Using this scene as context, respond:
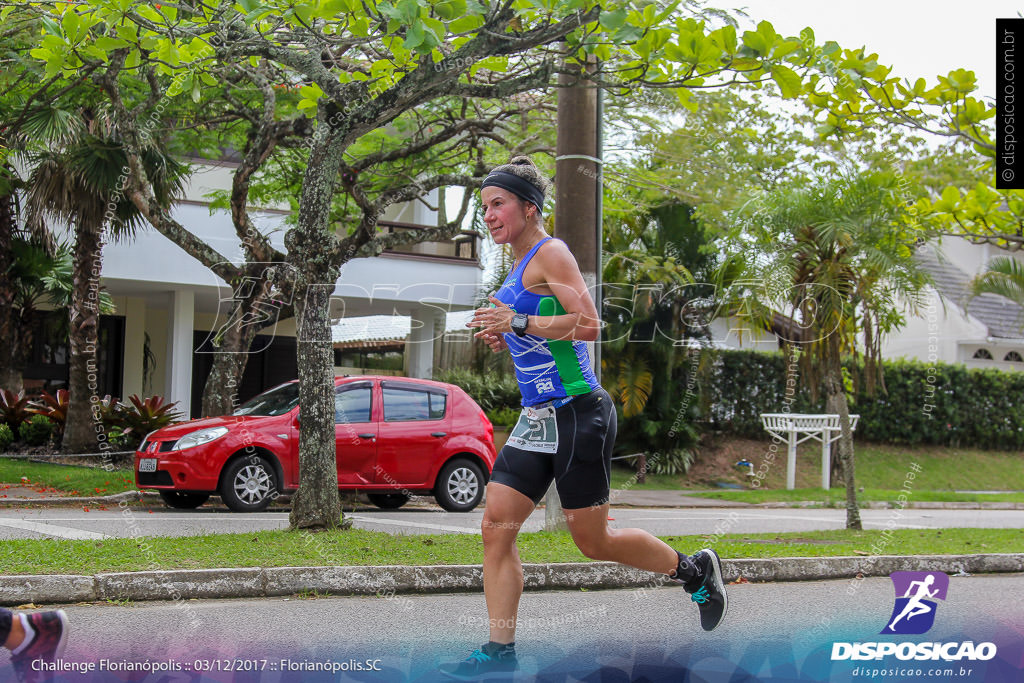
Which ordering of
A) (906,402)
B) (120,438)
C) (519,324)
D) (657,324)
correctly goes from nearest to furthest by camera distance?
1. (519,324)
2. (120,438)
3. (657,324)
4. (906,402)

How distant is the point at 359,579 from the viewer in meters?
6.37

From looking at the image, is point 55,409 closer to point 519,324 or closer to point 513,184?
point 513,184

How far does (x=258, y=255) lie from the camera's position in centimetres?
1350

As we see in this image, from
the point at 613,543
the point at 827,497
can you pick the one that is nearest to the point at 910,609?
the point at 613,543

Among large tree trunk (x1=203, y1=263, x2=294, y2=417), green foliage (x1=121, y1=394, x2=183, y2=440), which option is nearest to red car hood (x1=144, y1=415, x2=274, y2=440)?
large tree trunk (x1=203, y1=263, x2=294, y2=417)

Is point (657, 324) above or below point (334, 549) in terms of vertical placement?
above

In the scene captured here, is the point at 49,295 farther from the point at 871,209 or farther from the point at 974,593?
the point at 974,593

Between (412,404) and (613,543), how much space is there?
8.05 metres

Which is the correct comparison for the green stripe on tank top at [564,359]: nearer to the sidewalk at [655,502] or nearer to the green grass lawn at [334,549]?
the green grass lawn at [334,549]

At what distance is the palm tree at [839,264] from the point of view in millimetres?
9414

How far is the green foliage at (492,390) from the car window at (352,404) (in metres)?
7.98

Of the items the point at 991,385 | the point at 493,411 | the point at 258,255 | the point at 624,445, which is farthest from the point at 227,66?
the point at 991,385

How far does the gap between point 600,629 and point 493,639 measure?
1577 millimetres

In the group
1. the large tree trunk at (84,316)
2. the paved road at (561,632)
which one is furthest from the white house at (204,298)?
the paved road at (561,632)
